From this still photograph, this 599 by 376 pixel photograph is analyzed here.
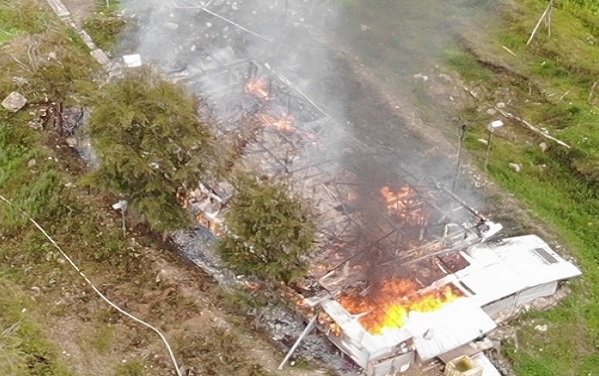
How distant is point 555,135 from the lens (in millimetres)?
20969

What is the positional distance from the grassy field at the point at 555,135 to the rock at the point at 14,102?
11214 mm

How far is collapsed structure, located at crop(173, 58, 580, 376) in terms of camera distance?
15.3m

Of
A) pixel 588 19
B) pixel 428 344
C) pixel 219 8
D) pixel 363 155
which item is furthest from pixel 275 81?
pixel 588 19

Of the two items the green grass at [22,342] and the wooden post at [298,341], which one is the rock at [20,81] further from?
the wooden post at [298,341]

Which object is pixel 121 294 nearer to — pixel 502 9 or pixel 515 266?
pixel 515 266

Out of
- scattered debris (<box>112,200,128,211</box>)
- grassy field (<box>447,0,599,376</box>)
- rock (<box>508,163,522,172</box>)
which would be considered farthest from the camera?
rock (<box>508,163,522,172</box>)

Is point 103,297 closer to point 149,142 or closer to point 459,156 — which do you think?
point 149,142

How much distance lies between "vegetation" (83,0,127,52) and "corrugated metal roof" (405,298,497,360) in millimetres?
12320

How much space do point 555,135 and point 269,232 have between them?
31.7ft

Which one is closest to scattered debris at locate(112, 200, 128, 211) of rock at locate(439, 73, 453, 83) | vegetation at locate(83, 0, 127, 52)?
vegetation at locate(83, 0, 127, 52)

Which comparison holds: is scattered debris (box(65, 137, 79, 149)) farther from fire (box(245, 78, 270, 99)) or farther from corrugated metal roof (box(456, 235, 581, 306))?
corrugated metal roof (box(456, 235, 581, 306))

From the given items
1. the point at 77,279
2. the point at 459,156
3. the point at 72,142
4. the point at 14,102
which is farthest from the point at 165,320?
the point at 459,156

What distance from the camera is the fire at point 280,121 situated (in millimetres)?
19609

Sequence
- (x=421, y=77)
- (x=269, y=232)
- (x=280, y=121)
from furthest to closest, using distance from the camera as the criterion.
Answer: (x=421, y=77) < (x=280, y=121) < (x=269, y=232)
